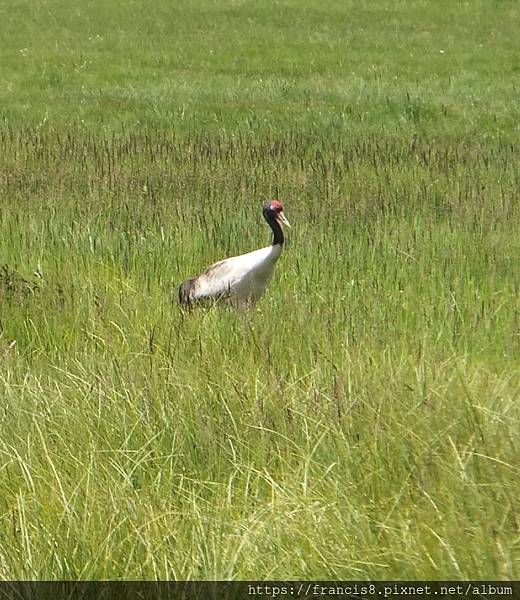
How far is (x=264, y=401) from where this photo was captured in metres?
3.66

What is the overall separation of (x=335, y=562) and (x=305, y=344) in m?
1.68

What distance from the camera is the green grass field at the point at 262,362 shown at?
2943mm

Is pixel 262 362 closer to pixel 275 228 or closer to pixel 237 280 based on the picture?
pixel 237 280

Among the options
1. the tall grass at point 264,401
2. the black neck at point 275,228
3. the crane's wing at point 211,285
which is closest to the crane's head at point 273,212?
the black neck at point 275,228

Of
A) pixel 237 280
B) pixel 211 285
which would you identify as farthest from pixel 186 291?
pixel 237 280

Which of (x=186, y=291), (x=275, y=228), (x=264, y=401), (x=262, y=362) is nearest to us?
(x=264, y=401)

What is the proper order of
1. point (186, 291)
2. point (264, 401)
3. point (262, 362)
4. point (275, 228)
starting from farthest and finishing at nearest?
1. point (275, 228)
2. point (186, 291)
3. point (262, 362)
4. point (264, 401)

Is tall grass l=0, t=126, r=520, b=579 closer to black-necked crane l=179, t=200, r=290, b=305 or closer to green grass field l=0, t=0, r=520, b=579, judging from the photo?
green grass field l=0, t=0, r=520, b=579

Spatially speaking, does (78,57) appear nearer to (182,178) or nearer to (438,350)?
(182,178)

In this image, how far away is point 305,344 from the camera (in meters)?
4.47

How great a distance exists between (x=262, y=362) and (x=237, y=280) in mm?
1647

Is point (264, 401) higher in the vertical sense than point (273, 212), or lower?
lower

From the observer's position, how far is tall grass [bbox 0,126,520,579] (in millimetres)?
2920

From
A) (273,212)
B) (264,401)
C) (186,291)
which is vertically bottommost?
(186,291)
